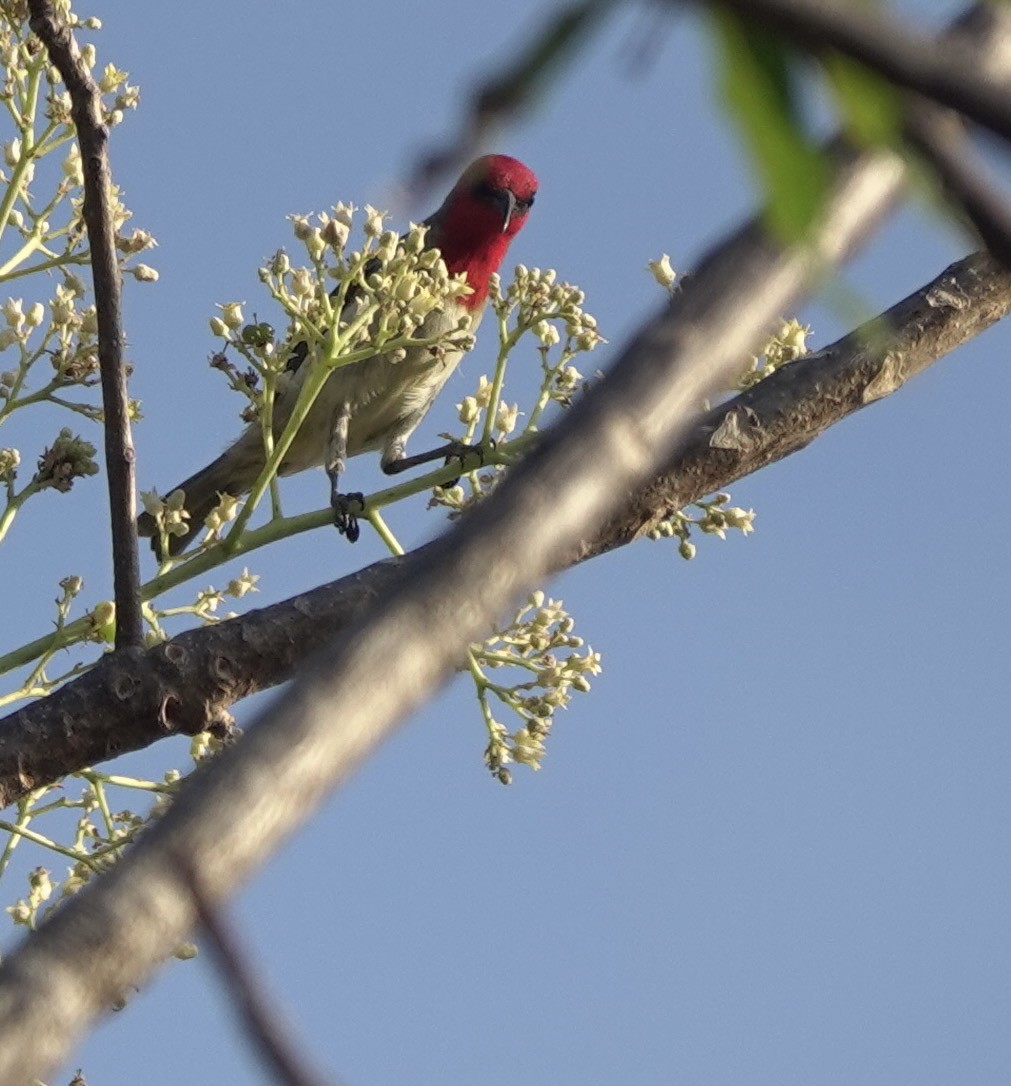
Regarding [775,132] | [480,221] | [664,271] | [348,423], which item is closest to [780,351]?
[664,271]

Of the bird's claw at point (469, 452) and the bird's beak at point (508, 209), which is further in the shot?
the bird's beak at point (508, 209)

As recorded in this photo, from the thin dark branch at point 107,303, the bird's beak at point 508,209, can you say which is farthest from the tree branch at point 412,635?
the bird's beak at point 508,209

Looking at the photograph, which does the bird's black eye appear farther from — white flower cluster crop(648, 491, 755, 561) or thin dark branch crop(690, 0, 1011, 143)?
thin dark branch crop(690, 0, 1011, 143)

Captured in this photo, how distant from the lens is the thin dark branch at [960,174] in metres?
0.52

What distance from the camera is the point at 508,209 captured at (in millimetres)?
8641

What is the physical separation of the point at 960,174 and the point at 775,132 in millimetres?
119

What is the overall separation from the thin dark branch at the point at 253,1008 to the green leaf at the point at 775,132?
315mm

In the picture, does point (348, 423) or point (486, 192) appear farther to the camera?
point (486, 192)

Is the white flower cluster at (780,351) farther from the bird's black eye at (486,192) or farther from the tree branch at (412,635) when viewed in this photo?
the bird's black eye at (486,192)

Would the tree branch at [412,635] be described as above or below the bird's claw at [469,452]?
below

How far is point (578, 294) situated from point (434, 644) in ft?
11.5

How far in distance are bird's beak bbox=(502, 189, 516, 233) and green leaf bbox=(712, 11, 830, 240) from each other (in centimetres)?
806

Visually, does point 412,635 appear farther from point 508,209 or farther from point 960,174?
point 508,209

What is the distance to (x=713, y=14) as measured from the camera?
0.51 meters
